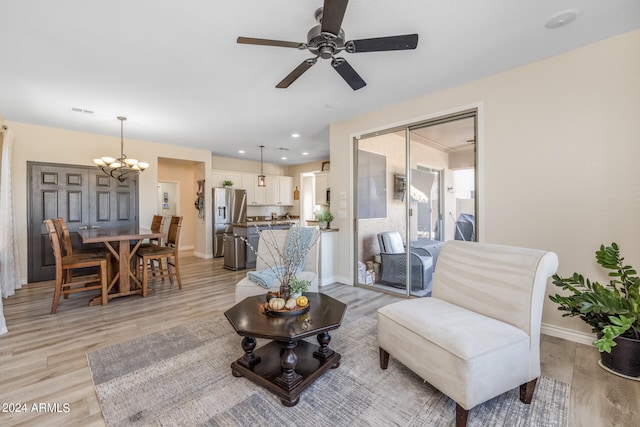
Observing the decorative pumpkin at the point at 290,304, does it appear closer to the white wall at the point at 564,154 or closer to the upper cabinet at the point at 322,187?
the white wall at the point at 564,154

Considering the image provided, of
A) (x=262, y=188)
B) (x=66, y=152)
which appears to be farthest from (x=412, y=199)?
(x=66, y=152)

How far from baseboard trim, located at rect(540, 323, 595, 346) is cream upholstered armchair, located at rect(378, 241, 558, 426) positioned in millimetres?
1319

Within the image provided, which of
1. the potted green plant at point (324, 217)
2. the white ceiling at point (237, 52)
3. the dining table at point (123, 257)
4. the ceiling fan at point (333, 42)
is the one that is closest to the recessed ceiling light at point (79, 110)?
the white ceiling at point (237, 52)

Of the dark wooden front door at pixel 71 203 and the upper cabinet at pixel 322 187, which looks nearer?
the dark wooden front door at pixel 71 203

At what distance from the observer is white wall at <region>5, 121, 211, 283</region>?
→ 4527 mm

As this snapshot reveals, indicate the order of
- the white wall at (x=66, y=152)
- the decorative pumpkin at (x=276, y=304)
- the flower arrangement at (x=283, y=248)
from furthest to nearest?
the white wall at (x=66, y=152) → the flower arrangement at (x=283, y=248) → the decorative pumpkin at (x=276, y=304)

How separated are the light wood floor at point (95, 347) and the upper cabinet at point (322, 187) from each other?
2.50 m

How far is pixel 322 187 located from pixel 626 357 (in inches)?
206

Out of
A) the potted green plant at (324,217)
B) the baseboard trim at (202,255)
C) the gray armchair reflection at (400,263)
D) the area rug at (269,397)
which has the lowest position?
the area rug at (269,397)

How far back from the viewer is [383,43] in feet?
6.13

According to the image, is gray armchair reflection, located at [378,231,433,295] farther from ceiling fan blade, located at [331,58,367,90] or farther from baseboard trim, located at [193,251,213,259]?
baseboard trim, located at [193,251,213,259]

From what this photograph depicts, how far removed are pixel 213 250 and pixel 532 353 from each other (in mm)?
6612

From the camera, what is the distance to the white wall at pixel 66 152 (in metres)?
4.53

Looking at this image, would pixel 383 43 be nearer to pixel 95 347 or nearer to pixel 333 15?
pixel 333 15
